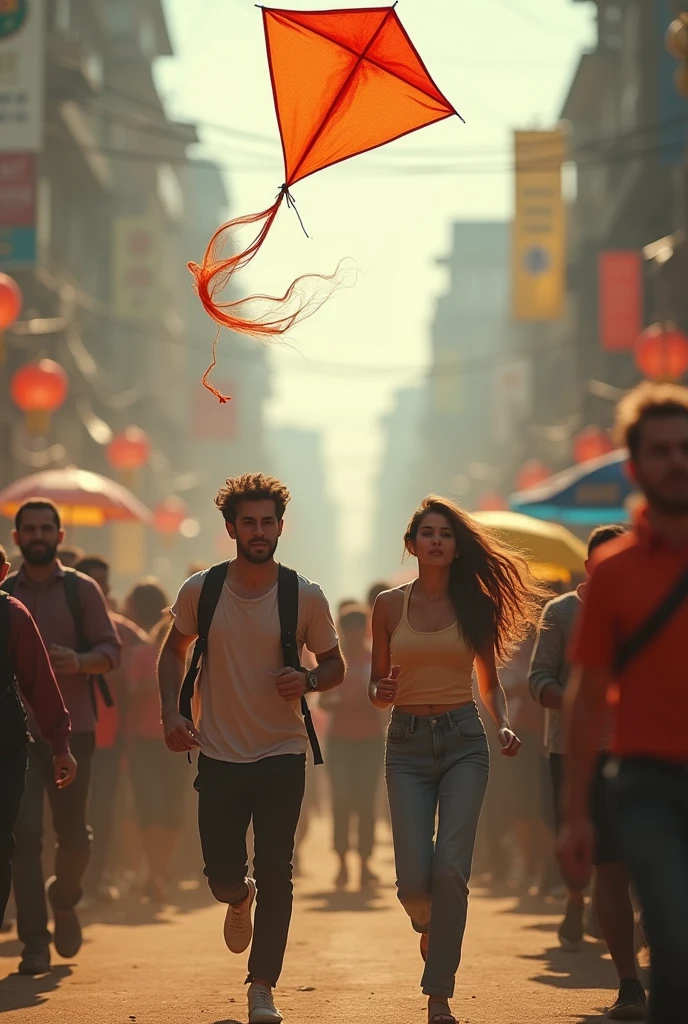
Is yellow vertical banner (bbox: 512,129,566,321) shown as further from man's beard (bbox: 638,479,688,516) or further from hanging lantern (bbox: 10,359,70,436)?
man's beard (bbox: 638,479,688,516)

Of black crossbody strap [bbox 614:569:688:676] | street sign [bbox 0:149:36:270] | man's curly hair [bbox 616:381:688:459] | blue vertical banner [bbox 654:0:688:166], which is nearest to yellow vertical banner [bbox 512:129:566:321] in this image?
blue vertical banner [bbox 654:0:688:166]

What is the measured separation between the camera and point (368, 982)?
8.13 metres

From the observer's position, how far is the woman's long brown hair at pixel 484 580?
7.16m

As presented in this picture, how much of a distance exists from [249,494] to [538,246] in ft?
103

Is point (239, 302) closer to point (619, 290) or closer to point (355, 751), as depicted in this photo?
point (355, 751)

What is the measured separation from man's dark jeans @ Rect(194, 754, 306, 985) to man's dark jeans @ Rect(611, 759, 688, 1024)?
257cm

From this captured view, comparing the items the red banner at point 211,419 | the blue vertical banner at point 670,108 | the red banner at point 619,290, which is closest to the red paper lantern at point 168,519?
the red banner at point 619,290

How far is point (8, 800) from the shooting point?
6.73 meters

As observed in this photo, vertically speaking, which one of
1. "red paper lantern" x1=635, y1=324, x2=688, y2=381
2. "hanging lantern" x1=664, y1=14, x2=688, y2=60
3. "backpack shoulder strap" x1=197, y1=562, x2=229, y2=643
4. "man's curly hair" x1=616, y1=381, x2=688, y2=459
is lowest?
"backpack shoulder strap" x1=197, y1=562, x2=229, y2=643

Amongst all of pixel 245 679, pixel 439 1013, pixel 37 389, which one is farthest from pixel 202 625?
pixel 37 389

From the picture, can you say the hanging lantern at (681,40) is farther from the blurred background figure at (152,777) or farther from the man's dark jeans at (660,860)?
the man's dark jeans at (660,860)

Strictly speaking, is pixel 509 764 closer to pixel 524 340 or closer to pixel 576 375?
pixel 576 375

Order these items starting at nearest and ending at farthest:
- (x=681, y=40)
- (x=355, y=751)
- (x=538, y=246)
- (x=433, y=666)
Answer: (x=433, y=666), (x=681, y=40), (x=355, y=751), (x=538, y=246)

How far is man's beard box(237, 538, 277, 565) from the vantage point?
6891mm
